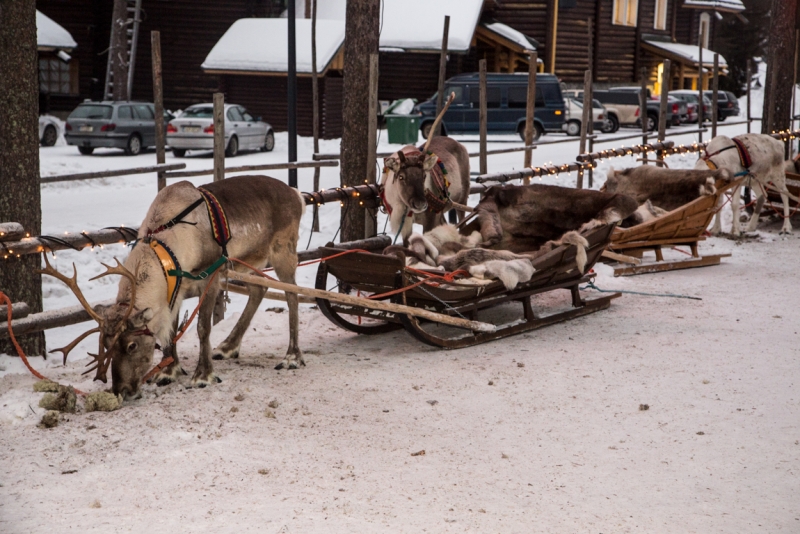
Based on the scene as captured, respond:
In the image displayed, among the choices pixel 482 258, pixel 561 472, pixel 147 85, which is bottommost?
pixel 561 472

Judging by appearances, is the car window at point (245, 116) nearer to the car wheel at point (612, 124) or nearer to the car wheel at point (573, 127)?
the car wheel at point (573, 127)

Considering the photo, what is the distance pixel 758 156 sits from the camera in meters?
12.3

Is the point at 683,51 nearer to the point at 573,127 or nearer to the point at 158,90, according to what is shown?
the point at 573,127

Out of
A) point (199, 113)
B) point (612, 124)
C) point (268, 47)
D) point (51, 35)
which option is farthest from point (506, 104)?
point (51, 35)

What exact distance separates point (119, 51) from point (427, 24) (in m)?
9.61

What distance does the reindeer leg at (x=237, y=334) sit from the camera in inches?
261

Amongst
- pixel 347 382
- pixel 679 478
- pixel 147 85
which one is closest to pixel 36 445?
pixel 347 382

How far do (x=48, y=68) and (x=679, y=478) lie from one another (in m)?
28.9

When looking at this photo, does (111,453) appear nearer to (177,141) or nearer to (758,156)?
Answer: (758,156)

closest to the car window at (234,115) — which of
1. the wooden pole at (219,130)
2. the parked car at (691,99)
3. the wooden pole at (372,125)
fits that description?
the wooden pole at (372,125)

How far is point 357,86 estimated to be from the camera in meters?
9.02

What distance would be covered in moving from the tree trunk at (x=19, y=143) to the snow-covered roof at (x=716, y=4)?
1468 inches

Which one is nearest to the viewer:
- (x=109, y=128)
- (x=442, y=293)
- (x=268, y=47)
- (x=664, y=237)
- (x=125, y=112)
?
(x=442, y=293)

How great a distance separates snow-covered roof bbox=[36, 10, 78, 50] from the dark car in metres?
6.58
